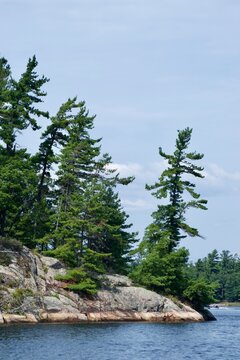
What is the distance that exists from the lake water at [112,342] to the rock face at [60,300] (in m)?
2.54

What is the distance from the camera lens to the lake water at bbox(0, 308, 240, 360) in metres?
35.7

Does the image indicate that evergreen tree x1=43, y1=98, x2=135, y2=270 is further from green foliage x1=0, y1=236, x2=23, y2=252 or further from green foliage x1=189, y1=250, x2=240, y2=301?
green foliage x1=189, y1=250, x2=240, y2=301

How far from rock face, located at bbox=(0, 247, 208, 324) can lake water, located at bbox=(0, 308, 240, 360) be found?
8.35 feet

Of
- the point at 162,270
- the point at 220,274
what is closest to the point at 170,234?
the point at 162,270

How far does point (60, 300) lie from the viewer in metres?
55.4

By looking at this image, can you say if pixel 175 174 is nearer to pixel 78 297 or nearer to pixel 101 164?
pixel 101 164

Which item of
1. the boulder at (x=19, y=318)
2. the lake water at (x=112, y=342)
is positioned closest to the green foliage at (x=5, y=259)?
the boulder at (x=19, y=318)

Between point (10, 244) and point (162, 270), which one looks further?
point (162, 270)

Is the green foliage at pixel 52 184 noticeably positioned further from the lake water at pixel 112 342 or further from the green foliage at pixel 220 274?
the green foliage at pixel 220 274

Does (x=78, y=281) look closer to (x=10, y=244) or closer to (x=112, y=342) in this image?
(x=10, y=244)

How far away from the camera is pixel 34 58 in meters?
64.8

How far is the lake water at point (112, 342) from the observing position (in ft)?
117

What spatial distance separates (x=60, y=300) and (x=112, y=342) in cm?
1437

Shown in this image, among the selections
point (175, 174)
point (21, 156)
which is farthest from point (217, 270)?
point (21, 156)
